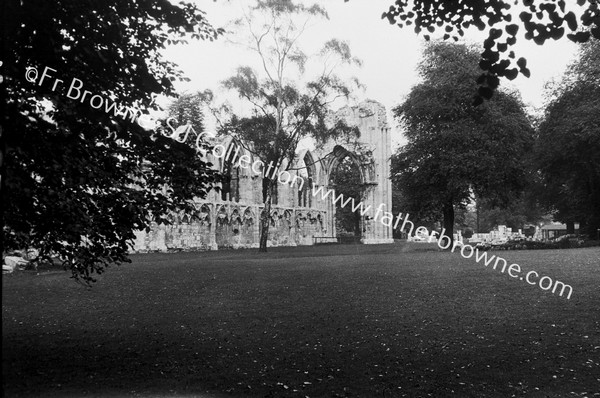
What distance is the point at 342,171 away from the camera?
2440 inches

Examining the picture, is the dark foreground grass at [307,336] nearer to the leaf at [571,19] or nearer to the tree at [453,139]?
the leaf at [571,19]

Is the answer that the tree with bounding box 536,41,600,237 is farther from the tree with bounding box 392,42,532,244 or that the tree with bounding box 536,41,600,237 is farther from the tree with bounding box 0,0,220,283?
the tree with bounding box 0,0,220,283

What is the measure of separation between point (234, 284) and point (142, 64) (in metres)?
7.39

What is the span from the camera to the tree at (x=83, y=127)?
20.7ft

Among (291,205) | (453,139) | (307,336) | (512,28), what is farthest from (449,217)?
(512,28)

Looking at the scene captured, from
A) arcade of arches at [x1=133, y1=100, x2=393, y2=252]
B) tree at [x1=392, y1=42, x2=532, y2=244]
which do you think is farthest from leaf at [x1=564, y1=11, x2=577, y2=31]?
tree at [x1=392, y1=42, x2=532, y2=244]

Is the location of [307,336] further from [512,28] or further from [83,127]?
[512,28]

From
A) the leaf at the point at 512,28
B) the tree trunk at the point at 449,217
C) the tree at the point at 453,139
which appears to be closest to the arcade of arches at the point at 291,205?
the tree at the point at 453,139

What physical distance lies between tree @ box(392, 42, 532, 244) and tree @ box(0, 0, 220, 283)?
1984 cm

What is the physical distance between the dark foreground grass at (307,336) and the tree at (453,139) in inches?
451

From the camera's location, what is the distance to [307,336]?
9.21 meters

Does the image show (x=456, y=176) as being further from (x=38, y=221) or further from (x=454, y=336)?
(x=38, y=221)

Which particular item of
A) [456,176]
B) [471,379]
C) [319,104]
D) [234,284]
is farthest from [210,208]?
[471,379]

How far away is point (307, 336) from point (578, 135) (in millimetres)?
24003
